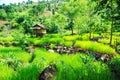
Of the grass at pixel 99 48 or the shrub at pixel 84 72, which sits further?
the grass at pixel 99 48

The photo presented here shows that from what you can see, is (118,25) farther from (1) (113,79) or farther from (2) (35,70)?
(2) (35,70)

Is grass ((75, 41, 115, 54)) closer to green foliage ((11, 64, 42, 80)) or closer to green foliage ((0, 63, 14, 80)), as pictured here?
green foliage ((11, 64, 42, 80))

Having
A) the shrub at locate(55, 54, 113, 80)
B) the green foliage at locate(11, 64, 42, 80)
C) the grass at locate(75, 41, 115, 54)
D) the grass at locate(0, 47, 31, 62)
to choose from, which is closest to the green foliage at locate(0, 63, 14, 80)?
the green foliage at locate(11, 64, 42, 80)

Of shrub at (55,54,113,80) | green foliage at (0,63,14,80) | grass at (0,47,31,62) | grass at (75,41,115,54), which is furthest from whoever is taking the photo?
grass at (75,41,115,54)

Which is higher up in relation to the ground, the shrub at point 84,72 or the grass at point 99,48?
the shrub at point 84,72

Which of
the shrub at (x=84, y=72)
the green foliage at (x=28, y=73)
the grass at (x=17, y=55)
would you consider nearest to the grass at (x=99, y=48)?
the grass at (x=17, y=55)

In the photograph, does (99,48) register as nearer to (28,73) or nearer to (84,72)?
(84,72)

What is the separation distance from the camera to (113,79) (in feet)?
26.9

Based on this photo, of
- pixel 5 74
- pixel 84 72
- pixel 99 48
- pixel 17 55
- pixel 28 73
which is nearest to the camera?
pixel 5 74

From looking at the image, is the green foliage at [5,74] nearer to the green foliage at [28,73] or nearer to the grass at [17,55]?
the green foliage at [28,73]

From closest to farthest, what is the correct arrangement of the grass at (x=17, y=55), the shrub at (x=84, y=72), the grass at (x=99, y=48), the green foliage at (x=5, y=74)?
the green foliage at (x=5, y=74) → the shrub at (x=84, y=72) → the grass at (x=17, y=55) → the grass at (x=99, y=48)

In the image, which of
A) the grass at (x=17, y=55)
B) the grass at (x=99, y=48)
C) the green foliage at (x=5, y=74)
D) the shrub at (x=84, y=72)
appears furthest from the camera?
the grass at (x=99, y=48)

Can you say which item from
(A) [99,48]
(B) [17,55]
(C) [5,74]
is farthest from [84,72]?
(A) [99,48]

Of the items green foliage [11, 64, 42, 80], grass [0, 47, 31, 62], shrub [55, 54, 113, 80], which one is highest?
green foliage [11, 64, 42, 80]
